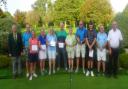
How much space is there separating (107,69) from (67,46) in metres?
1.77

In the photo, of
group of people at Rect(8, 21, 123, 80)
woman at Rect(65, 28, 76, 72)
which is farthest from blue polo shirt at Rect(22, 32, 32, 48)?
woman at Rect(65, 28, 76, 72)

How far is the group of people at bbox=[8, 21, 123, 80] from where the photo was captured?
15.0 metres

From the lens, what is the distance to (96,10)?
2579 inches

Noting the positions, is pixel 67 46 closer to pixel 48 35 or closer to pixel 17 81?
pixel 48 35

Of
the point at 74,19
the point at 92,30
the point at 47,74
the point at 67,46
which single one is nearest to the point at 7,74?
the point at 47,74

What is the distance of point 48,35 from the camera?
15.6 meters

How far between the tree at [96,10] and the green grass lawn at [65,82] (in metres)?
49.2

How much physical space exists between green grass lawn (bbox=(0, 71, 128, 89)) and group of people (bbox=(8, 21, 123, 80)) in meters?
0.50

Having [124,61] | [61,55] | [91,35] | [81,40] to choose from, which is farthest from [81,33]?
[124,61]

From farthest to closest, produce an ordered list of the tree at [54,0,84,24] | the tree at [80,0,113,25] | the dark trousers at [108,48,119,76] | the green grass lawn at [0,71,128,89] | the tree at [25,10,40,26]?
the tree at [25,10,40,26] → the tree at [54,0,84,24] → the tree at [80,0,113,25] → the dark trousers at [108,48,119,76] → the green grass lawn at [0,71,128,89]

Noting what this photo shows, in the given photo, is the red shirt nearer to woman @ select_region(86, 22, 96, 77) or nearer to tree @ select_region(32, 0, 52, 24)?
woman @ select_region(86, 22, 96, 77)

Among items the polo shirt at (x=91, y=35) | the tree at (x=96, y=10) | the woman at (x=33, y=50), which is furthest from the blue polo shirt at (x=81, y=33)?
the tree at (x=96, y=10)

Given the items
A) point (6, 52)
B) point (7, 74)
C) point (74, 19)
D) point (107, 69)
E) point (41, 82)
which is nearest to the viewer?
point (41, 82)

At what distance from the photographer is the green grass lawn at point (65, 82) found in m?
13.2
